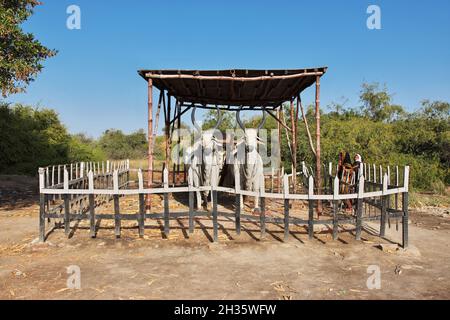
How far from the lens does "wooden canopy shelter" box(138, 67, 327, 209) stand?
845 centimetres

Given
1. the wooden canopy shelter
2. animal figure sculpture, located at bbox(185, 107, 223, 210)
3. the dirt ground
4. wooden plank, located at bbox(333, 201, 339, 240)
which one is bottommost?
the dirt ground

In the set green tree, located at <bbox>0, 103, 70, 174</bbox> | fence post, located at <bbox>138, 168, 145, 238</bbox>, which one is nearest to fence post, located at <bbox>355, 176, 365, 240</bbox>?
fence post, located at <bbox>138, 168, 145, 238</bbox>

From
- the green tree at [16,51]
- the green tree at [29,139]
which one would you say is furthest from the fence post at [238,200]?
the green tree at [29,139]

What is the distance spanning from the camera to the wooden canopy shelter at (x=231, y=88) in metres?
8.45

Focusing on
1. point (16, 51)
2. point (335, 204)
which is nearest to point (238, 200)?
point (335, 204)

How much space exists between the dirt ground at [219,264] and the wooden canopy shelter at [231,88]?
2.13 m

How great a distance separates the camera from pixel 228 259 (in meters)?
5.72

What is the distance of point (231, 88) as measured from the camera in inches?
404

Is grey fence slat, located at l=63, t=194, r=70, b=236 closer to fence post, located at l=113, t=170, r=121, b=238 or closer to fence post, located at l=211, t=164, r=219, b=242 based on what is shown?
fence post, located at l=113, t=170, r=121, b=238

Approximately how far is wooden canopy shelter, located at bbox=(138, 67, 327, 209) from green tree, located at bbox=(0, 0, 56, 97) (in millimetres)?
3117

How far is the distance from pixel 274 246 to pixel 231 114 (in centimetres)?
2143
